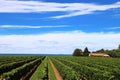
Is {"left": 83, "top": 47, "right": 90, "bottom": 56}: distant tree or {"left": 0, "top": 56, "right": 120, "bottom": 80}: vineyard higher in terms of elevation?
{"left": 83, "top": 47, "right": 90, "bottom": 56}: distant tree

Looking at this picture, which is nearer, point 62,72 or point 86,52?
point 62,72

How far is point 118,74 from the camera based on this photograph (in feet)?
104

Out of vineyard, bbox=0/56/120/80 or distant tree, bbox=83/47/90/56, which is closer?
vineyard, bbox=0/56/120/80

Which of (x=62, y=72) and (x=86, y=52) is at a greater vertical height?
(x=86, y=52)

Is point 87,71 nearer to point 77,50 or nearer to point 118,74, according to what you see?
point 118,74

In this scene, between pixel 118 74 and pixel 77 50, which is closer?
pixel 118 74

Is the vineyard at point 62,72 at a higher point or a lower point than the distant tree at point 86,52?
lower

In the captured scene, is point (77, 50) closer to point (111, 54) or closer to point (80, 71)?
point (111, 54)

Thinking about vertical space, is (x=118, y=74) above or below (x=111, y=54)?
below

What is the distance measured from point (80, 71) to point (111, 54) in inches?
4394

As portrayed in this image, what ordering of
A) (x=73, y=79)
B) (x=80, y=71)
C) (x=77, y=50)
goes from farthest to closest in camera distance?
1. (x=77, y=50)
2. (x=80, y=71)
3. (x=73, y=79)

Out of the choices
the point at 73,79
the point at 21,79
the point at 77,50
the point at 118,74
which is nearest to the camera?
the point at 73,79

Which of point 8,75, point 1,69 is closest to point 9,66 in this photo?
point 1,69

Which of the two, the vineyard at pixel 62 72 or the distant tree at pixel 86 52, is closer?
the vineyard at pixel 62 72
